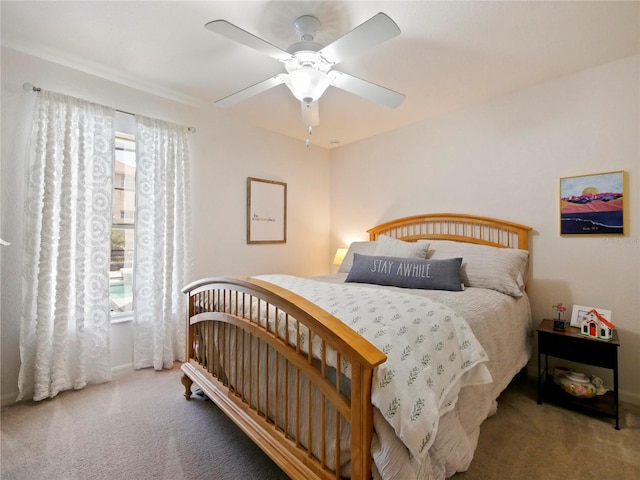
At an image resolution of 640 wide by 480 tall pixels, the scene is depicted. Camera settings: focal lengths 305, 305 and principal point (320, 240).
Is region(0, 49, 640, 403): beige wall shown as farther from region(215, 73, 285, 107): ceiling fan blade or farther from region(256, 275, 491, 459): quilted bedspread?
region(256, 275, 491, 459): quilted bedspread

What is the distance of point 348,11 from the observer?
1.70 metres

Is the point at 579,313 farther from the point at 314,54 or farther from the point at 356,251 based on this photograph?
the point at 314,54

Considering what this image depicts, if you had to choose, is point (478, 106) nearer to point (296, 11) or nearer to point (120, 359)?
point (296, 11)

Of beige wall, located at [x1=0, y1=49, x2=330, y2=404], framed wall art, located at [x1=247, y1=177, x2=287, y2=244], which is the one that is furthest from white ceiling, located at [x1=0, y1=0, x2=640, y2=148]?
framed wall art, located at [x1=247, y1=177, x2=287, y2=244]

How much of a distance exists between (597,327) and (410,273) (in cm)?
120

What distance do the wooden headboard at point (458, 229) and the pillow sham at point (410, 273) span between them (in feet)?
2.23

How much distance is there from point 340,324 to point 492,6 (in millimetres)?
1898

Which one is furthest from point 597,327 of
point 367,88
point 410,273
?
point 367,88

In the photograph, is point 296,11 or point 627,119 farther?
point 627,119

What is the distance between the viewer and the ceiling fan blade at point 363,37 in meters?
1.33

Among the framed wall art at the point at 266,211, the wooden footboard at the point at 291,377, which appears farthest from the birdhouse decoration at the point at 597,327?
the framed wall art at the point at 266,211

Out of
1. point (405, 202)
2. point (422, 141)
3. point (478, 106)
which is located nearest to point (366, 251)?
point (405, 202)

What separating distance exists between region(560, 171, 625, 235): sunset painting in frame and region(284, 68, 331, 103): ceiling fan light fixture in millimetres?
2048

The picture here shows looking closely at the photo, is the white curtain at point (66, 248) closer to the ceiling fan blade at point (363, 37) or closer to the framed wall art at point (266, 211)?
the framed wall art at point (266, 211)
